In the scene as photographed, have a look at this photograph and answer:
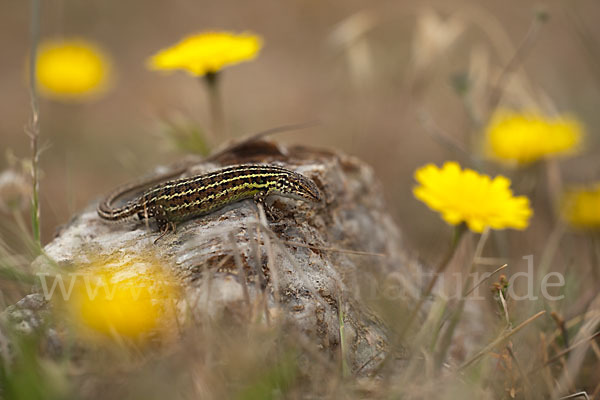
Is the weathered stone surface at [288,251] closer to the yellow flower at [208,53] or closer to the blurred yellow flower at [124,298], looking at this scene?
the blurred yellow flower at [124,298]

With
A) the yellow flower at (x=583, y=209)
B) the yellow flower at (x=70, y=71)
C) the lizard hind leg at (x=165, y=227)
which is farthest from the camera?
the yellow flower at (x=70, y=71)

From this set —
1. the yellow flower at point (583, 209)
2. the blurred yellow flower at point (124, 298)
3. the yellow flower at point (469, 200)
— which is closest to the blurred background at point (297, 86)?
the yellow flower at point (583, 209)

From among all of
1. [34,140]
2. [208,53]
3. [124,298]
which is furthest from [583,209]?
[34,140]

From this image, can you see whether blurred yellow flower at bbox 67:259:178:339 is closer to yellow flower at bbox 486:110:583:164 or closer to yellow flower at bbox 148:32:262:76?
yellow flower at bbox 148:32:262:76

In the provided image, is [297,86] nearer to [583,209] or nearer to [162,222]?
[583,209]

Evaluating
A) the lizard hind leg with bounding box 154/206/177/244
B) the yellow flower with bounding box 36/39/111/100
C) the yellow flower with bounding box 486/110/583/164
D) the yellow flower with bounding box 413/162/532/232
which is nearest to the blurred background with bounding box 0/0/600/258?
the yellow flower with bounding box 36/39/111/100

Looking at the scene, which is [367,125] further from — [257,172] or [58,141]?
[257,172]
